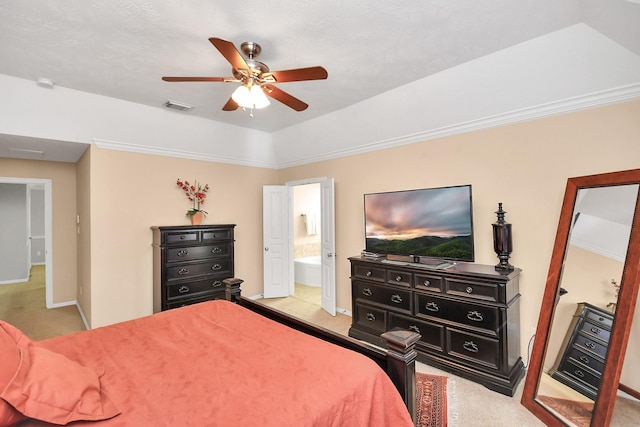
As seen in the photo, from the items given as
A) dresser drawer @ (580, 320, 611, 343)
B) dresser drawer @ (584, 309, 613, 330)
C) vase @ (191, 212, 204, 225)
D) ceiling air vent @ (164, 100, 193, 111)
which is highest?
ceiling air vent @ (164, 100, 193, 111)

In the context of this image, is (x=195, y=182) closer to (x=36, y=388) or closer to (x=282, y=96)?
(x=282, y=96)

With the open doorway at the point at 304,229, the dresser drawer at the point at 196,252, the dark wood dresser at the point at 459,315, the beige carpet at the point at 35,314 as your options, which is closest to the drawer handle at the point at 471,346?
the dark wood dresser at the point at 459,315

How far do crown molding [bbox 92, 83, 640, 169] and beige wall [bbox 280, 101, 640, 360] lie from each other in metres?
0.06

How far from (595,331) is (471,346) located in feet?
3.02

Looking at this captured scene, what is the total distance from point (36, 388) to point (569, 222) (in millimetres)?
3302

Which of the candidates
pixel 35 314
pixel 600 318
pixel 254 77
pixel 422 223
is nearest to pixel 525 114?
pixel 422 223

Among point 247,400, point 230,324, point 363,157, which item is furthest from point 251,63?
point 363,157

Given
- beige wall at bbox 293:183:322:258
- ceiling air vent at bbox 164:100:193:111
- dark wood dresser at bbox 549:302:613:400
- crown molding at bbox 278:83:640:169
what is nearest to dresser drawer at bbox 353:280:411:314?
dark wood dresser at bbox 549:302:613:400

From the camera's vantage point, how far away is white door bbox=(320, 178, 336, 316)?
14.7 feet

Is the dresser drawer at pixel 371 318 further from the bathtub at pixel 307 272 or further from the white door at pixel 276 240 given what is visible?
the bathtub at pixel 307 272

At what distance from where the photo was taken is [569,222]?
7.81 feet

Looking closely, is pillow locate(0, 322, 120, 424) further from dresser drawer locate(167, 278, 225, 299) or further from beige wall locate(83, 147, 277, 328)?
beige wall locate(83, 147, 277, 328)

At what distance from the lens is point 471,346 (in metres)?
2.73

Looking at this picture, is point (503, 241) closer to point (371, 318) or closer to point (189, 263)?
point (371, 318)
